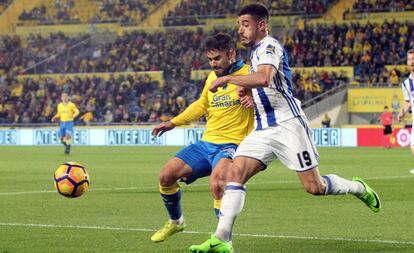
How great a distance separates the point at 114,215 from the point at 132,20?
40846mm

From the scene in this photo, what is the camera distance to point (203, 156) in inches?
384

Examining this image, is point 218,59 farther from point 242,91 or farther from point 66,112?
point 66,112

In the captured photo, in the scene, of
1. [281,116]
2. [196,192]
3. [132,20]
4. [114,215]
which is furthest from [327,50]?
[281,116]

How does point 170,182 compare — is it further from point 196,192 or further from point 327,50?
point 327,50

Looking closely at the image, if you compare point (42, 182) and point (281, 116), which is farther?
point (42, 182)

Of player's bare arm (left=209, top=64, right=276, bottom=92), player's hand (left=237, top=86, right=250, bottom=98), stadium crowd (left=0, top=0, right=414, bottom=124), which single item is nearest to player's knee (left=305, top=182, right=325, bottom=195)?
player's hand (left=237, top=86, right=250, bottom=98)

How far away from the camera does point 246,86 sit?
782 centimetres

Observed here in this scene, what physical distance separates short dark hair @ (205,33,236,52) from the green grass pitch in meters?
1.86

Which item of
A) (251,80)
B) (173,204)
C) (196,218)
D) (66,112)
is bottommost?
(66,112)

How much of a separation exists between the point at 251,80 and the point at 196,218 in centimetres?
415

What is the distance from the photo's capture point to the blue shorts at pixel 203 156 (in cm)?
966

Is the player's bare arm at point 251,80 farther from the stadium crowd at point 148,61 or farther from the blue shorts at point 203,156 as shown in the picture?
the stadium crowd at point 148,61

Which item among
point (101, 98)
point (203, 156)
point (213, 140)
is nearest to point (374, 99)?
point (101, 98)

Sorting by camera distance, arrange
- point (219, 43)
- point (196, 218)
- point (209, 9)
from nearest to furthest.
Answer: point (219, 43) → point (196, 218) → point (209, 9)
